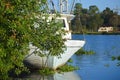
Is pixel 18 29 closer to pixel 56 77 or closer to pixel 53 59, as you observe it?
pixel 56 77

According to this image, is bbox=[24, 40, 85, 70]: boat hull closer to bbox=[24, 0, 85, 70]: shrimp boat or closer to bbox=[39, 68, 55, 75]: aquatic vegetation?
bbox=[24, 0, 85, 70]: shrimp boat

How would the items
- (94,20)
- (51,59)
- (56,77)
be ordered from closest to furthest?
1. (56,77)
2. (51,59)
3. (94,20)

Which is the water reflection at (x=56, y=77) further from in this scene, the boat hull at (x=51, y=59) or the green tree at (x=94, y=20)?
the green tree at (x=94, y=20)

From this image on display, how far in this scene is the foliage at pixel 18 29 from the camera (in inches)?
452

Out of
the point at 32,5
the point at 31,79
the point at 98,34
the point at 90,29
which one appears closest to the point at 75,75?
the point at 31,79

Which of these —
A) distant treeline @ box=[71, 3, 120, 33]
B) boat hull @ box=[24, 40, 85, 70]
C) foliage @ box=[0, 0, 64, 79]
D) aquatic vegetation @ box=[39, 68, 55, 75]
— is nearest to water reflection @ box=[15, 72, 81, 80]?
aquatic vegetation @ box=[39, 68, 55, 75]

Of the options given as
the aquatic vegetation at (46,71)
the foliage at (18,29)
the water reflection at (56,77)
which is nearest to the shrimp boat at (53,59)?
the aquatic vegetation at (46,71)

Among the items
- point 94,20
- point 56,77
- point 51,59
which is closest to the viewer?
point 56,77

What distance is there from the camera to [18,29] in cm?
1139

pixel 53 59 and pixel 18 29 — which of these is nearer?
pixel 18 29

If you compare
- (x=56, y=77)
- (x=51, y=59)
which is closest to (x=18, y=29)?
(x=56, y=77)

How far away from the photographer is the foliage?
1148cm

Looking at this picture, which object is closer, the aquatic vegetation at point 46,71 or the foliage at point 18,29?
the foliage at point 18,29

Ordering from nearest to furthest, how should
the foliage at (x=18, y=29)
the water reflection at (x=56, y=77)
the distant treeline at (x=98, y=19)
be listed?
1. the foliage at (x=18, y=29)
2. the water reflection at (x=56, y=77)
3. the distant treeline at (x=98, y=19)
